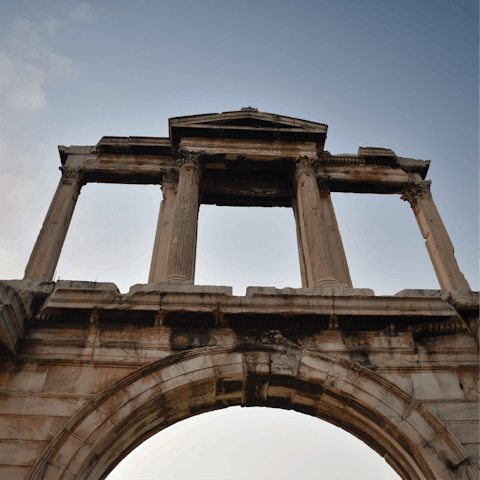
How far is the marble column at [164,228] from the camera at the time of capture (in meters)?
9.08

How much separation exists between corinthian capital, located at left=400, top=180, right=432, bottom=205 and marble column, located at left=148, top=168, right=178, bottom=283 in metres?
5.65

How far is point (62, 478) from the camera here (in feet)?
17.4

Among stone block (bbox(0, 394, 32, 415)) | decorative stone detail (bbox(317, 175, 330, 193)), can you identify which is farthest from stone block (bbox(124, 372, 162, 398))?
decorative stone detail (bbox(317, 175, 330, 193))

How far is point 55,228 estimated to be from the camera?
9.36 meters

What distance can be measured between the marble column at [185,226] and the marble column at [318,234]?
88.8 inches

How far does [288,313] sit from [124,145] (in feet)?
21.9

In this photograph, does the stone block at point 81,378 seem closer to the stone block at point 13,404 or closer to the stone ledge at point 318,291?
the stone block at point 13,404

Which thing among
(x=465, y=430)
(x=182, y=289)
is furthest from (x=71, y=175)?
(x=465, y=430)

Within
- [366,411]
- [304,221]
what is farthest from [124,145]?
[366,411]

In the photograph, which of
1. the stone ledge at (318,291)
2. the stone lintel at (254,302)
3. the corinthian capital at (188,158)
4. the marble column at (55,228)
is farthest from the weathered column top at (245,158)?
the stone lintel at (254,302)

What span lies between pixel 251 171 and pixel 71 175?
14.2ft

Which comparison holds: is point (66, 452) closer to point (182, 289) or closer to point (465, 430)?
point (182, 289)

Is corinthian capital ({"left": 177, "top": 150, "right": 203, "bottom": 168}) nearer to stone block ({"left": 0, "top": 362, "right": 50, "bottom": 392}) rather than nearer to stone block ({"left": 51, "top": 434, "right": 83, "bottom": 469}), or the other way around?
stone block ({"left": 0, "top": 362, "right": 50, "bottom": 392})

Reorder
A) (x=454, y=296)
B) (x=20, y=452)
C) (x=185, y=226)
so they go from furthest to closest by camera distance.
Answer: (x=185, y=226)
(x=454, y=296)
(x=20, y=452)
